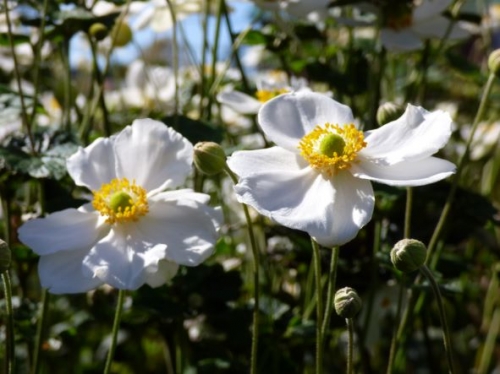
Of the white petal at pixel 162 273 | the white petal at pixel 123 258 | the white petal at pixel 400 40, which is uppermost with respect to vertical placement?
the white petal at pixel 400 40

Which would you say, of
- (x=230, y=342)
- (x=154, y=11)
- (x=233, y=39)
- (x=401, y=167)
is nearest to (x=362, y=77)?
(x=233, y=39)

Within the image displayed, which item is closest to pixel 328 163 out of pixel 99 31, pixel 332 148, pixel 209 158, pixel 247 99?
pixel 332 148

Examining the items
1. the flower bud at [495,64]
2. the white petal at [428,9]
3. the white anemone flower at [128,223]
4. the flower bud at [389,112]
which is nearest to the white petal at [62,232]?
the white anemone flower at [128,223]

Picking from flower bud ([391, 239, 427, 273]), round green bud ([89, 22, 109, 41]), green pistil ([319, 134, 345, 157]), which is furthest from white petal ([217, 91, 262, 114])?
flower bud ([391, 239, 427, 273])

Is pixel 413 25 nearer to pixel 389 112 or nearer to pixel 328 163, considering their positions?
A: pixel 389 112

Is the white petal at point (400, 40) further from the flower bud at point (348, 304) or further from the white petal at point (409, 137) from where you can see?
the flower bud at point (348, 304)

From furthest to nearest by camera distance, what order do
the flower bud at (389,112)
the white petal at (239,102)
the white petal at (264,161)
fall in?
1. the white petal at (239,102)
2. the flower bud at (389,112)
3. the white petal at (264,161)

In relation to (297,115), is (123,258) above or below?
below

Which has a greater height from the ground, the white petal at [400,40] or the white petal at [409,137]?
the white petal at [409,137]
